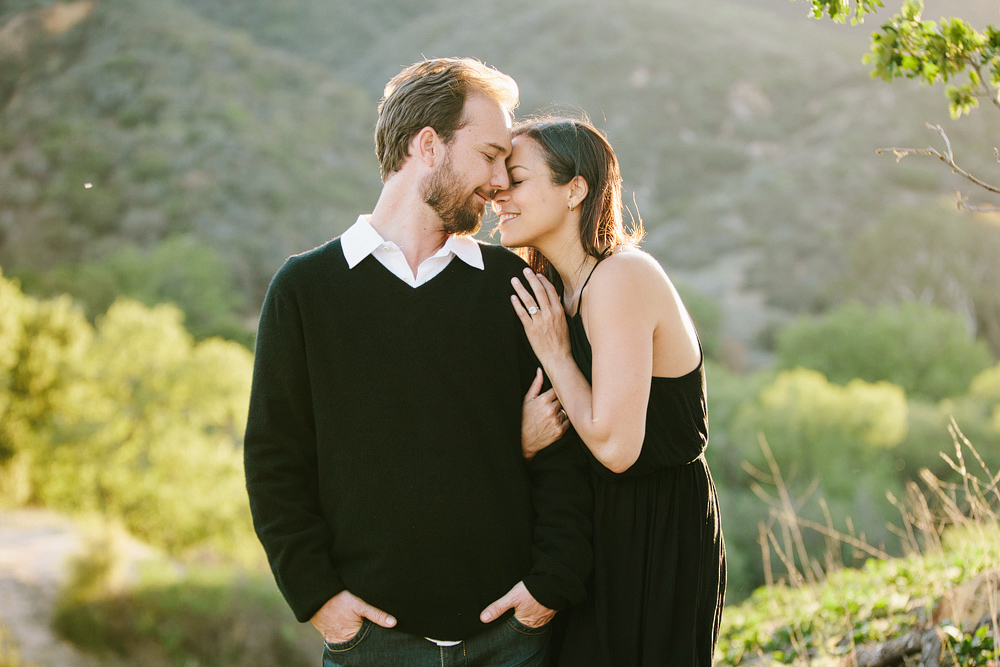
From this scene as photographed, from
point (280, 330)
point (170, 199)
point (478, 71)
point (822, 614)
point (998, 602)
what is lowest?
point (170, 199)

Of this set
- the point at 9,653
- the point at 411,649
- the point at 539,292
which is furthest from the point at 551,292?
the point at 9,653

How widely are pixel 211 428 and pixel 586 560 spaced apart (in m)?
19.6

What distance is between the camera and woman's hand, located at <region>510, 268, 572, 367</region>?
195 cm

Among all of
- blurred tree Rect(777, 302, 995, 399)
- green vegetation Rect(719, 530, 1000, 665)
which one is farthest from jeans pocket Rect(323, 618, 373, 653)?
blurred tree Rect(777, 302, 995, 399)

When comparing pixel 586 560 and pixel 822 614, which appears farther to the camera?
pixel 822 614

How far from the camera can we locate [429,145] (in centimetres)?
200

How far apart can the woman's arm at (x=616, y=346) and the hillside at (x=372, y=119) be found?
2464cm

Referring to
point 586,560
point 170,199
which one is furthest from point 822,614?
point 170,199

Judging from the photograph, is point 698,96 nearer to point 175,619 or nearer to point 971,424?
point 971,424

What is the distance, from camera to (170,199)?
40625mm

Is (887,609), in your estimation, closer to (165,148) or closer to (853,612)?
(853,612)

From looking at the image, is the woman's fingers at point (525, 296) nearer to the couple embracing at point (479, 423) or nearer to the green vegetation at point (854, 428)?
the couple embracing at point (479, 423)

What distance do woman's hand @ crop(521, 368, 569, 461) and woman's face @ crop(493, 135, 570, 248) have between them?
0.49m

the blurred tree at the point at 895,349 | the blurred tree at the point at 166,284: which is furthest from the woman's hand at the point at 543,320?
the blurred tree at the point at 166,284
